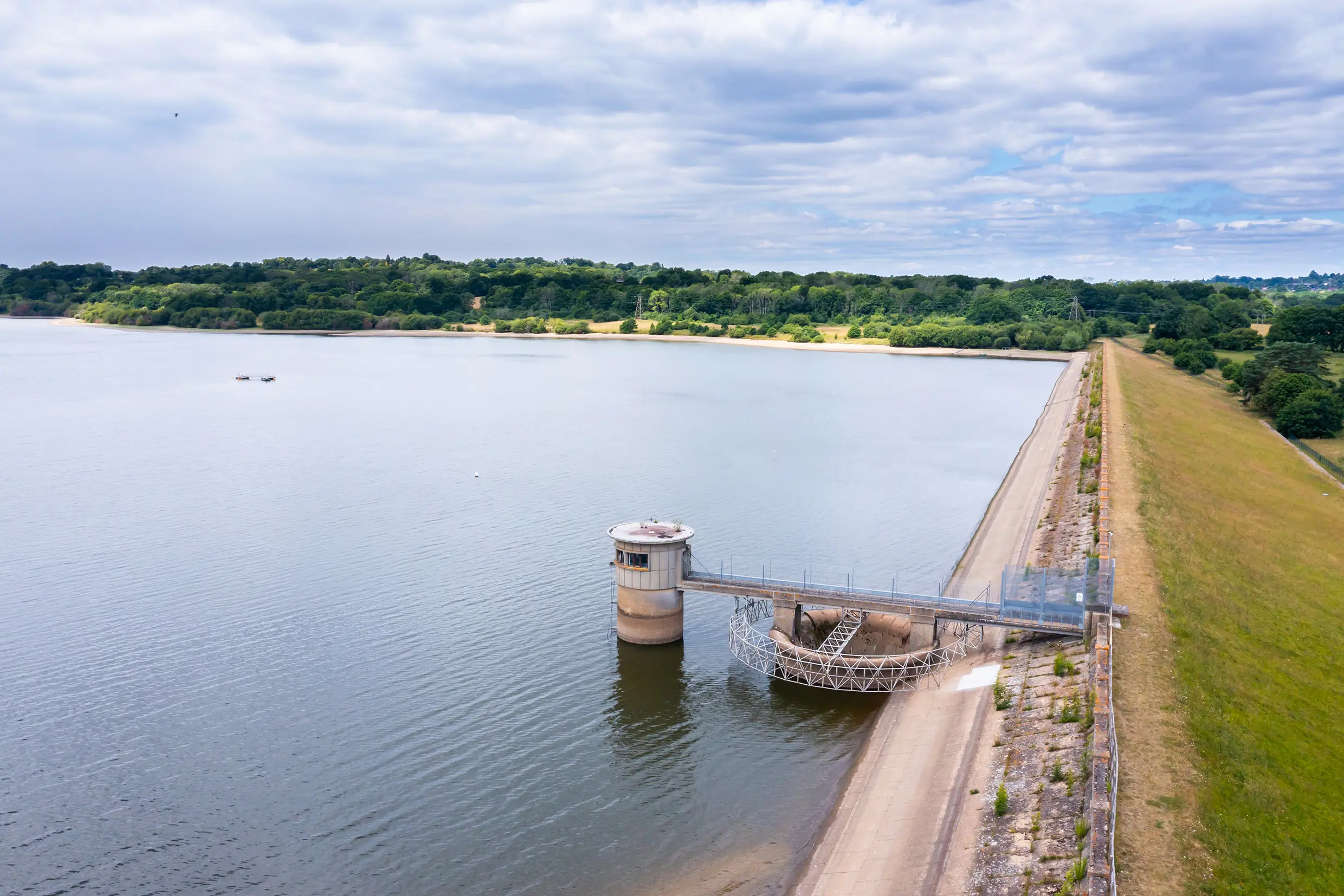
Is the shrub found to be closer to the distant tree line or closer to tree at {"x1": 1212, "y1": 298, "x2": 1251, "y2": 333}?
tree at {"x1": 1212, "y1": 298, "x2": 1251, "y2": 333}

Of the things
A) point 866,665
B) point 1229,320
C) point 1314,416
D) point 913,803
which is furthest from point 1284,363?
point 913,803

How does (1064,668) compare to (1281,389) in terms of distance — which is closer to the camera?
(1064,668)

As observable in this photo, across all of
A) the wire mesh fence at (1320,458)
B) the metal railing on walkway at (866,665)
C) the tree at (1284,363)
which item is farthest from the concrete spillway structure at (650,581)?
the tree at (1284,363)

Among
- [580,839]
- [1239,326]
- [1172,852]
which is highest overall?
[1239,326]

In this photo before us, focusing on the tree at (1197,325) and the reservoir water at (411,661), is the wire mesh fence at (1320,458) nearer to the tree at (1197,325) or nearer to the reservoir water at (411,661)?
the reservoir water at (411,661)

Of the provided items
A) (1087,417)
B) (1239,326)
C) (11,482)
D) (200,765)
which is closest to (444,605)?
(200,765)

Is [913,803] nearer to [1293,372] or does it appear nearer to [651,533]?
[651,533]

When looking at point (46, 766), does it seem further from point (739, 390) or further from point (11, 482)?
point (739, 390)
